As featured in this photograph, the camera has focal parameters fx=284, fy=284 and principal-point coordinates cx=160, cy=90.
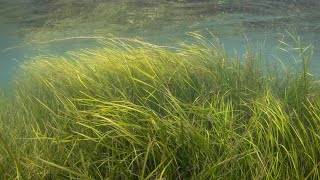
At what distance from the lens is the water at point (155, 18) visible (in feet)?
45.1

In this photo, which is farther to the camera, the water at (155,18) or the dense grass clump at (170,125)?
the water at (155,18)

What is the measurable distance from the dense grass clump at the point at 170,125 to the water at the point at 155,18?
24.0 ft

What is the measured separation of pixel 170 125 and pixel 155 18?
14963 millimetres

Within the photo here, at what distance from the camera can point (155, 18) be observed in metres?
16.7

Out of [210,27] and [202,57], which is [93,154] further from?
[210,27]

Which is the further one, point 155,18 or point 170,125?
point 155,18

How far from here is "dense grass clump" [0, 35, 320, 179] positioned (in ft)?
7.75

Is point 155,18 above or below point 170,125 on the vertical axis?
below

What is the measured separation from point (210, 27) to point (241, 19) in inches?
102

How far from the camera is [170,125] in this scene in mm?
2477

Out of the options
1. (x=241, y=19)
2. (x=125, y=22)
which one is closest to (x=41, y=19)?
(x=125, y=22)

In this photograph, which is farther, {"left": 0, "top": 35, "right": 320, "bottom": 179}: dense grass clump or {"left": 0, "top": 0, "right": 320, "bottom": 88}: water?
{"left": 0, "top": 0, "right": 320, "bottom": 88}: water

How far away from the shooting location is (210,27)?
1883 cm

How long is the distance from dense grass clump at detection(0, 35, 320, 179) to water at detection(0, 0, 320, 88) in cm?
731
